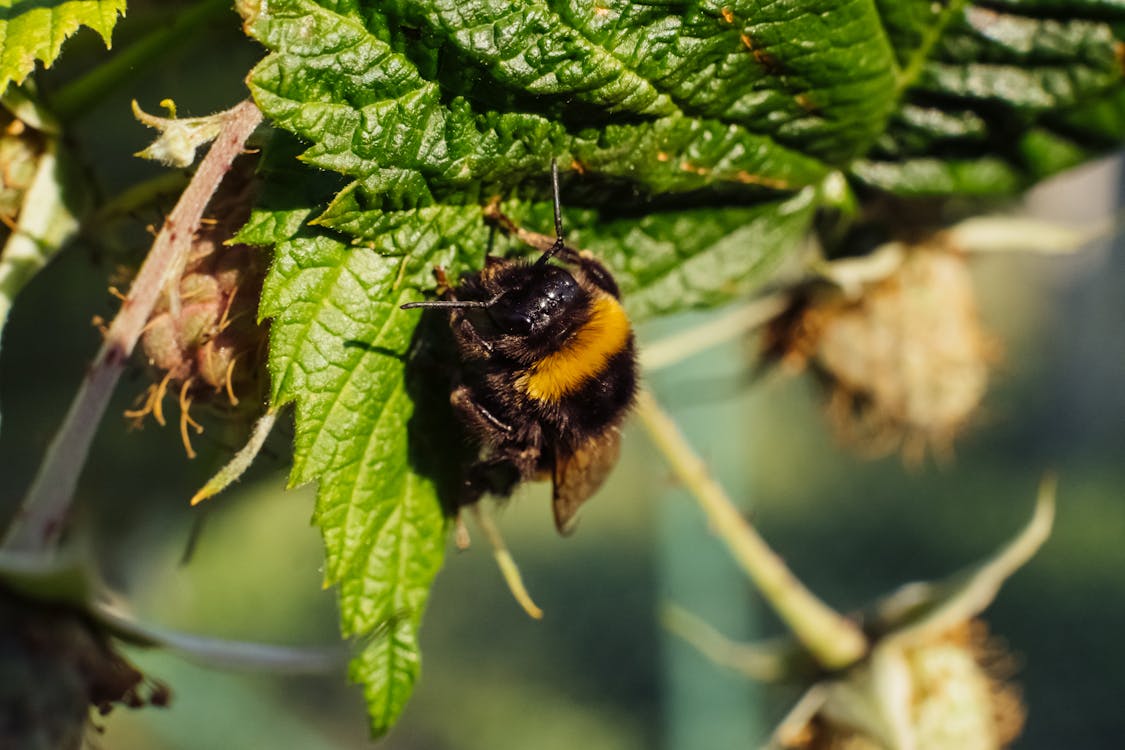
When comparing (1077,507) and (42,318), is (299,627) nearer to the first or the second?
(42,318)

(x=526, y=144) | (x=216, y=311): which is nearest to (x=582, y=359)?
(x=526, y=144)

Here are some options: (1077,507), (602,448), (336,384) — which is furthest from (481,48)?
(1077,507)

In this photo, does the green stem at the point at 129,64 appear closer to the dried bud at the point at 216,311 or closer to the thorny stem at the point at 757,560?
the dried bud at the point at 216,311

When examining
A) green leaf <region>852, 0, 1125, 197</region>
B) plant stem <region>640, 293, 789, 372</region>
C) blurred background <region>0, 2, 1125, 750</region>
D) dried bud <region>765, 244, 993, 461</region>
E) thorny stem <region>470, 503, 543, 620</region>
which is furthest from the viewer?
blurred background <region>0, 2, 1125, 750</region>

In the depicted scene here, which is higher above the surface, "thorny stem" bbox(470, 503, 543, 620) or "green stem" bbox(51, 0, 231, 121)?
"green stem" bbox(51, 0, 231, 121)

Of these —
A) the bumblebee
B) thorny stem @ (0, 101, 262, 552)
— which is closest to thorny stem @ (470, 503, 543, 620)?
the bumblebee

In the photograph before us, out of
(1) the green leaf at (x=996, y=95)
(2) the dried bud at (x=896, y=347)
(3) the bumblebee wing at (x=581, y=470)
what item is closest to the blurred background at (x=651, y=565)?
(2) the dried bud at (x=896, y=347)

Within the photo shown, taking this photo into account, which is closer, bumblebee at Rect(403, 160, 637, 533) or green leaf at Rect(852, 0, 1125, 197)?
bumblebee at Rect(403, 160, 637, 533)

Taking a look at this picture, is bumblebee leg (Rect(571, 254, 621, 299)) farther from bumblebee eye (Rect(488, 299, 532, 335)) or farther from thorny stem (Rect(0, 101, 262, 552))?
thorny stem (Rect(0, 101, 262, 552))

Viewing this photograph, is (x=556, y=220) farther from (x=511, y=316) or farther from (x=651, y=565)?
(x=651, y=565)
